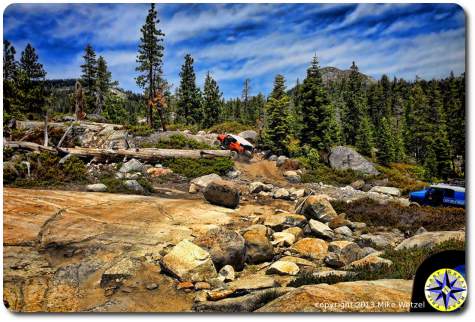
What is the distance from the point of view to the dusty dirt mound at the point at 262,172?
13363 millimetres

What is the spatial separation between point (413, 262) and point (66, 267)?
6.25m

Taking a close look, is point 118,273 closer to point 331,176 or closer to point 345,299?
point 345,299

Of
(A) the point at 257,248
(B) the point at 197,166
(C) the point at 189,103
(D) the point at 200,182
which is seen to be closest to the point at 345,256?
(A) the point at 257,248

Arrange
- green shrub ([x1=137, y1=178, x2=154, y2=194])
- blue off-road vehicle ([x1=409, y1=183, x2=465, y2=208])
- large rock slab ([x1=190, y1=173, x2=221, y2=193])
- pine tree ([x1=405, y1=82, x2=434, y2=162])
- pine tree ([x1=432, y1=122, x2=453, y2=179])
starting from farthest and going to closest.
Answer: pine tree ([x1=405, y1=82, x2=434, y2=162]) → large rock slab ([x1=190, y1=173, x2=221, y2=193]) → green shrub ([x1=137, y1=178, x2=154, y2=194]) → pine tree ([x1=432, y1=122, x2=453, y2=179]) → blue off-road vehicle ([x1=409, y1=183, x2=465, y2=208])

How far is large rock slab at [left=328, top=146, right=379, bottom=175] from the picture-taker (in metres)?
17.5

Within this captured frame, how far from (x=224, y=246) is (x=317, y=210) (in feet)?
13.5

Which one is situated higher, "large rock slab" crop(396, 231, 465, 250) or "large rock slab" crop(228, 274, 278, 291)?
"large rock slab" crop(396, 231, 465, 250)

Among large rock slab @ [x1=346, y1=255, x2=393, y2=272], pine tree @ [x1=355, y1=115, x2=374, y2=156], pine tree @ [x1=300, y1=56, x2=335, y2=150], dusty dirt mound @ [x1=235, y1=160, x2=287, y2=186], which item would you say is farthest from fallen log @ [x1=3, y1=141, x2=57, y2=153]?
pine tree @ [x1=355, y1=115, x2=374, y2=156]

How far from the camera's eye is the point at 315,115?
28.2 meters

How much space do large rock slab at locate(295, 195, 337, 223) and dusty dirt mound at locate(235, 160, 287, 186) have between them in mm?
2830

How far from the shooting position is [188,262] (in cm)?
604

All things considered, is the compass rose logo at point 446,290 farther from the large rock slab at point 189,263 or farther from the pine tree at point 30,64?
the pine tree at point 30,64

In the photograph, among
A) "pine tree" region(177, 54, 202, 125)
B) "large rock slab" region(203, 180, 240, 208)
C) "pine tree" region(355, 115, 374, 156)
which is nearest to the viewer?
"large rock slab" region(203, 180, 240, 208)

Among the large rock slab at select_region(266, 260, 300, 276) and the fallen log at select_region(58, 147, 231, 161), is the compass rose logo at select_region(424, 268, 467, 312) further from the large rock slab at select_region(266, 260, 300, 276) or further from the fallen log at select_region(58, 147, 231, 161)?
the fallen log at select_region(58, 147, 231, 161)
